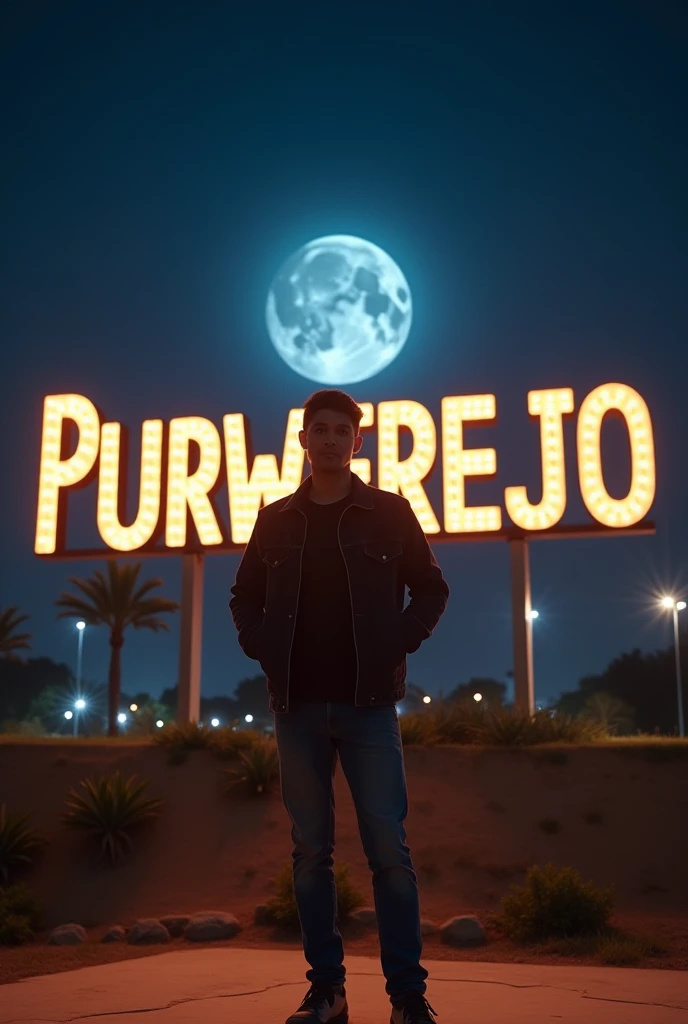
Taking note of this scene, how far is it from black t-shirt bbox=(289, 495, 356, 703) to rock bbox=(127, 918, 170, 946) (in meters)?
6.99

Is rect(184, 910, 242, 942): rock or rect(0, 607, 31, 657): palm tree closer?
rect(184, 910, 242, 942): rock

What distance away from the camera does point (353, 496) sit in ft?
14.7

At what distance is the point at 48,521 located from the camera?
22406 mm

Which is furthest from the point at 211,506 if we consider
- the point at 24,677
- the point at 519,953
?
the point at 24,677

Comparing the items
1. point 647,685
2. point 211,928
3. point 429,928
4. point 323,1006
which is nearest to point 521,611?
point 429,928

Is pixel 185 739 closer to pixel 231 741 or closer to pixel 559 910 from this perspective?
pixel 231 741

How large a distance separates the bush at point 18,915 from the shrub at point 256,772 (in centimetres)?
362

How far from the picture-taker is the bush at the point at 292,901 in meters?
9.95

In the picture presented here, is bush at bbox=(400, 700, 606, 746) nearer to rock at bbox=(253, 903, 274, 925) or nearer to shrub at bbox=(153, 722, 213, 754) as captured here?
shrub at bbox=(153, 722, 213, 754)

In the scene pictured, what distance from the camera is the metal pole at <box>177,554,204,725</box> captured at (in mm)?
21016

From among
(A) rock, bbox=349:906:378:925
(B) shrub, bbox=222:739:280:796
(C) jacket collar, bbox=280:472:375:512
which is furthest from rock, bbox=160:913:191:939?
(C) jacket collar, bbox=280:472:375:512

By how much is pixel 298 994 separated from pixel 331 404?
2965 millimetres

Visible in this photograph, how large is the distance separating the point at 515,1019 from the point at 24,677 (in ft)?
271

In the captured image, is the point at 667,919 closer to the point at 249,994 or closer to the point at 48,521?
the point at 249,994
